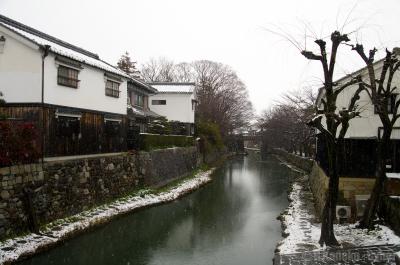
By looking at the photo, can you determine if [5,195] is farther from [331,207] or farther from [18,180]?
[331,207]

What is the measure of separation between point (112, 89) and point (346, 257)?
13.6 m

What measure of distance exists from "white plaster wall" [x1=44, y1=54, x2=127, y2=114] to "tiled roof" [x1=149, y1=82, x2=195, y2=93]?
15536mm

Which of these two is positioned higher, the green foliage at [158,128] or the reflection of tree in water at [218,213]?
the green foliage at [158,128]

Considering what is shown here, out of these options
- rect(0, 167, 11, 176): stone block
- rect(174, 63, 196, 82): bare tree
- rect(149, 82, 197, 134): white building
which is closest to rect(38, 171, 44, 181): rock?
rect(0, 167, 11, 176): stone block

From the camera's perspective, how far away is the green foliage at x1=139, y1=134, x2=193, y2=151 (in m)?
22.0

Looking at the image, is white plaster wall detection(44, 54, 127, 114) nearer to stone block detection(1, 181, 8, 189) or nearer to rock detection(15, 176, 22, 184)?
rock detection(15, 176, 22, 184)

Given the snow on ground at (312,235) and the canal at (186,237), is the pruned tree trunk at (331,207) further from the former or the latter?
the canal at (186,237)

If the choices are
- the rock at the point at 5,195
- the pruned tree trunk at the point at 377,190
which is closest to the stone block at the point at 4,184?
the rock at the point at 5,195

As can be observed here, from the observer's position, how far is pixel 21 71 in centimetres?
1302

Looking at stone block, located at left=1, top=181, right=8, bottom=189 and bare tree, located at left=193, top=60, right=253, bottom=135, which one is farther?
bare tree, located at left=193, top=60, right=253, bottom=135

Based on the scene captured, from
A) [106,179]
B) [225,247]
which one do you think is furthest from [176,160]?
[225,247]

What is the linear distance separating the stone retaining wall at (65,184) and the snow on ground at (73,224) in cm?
36

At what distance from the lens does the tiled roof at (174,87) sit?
35.4 m

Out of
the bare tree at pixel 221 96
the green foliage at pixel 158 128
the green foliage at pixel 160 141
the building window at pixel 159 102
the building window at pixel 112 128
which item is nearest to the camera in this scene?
the building window at pixel 112 128
